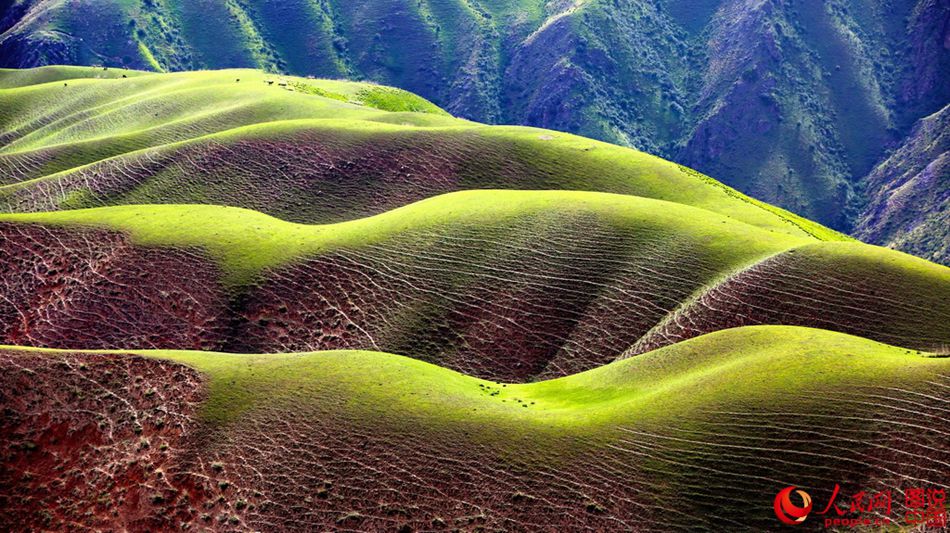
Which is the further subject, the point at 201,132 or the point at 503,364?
the point at 201,132

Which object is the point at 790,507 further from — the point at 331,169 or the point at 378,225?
the point at 331,169

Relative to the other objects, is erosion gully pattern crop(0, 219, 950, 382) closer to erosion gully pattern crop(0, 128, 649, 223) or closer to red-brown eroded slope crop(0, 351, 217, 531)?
red-brown eroded slope crop(0, 351, 217, 531)

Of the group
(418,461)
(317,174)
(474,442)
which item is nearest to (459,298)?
(474,442)

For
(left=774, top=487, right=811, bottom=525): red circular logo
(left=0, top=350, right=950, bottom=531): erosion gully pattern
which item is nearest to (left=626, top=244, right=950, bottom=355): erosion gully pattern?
(left=0, top=350, right=950, bottom=531): erosion gully pattern

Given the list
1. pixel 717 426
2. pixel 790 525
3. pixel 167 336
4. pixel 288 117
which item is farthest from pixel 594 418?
pixel 288 117

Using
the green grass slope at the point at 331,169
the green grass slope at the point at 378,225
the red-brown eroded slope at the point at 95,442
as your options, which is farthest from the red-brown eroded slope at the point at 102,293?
the green grass slope at the point at 331,169

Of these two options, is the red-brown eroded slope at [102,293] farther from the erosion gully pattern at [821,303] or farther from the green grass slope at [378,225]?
the erosion gully pattern at [821,303]

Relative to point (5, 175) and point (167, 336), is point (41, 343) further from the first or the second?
point (5, 175)
